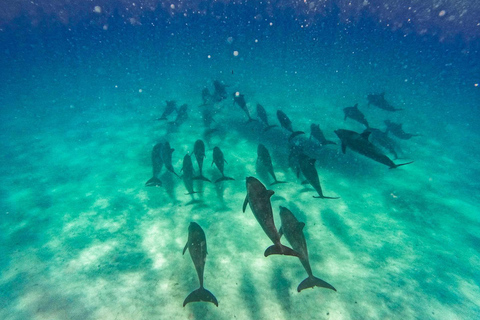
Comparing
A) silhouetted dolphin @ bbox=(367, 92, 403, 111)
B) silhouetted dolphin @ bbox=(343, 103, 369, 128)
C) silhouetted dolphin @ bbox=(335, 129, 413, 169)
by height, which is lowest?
silhouetted dolphin @ bbox=(335, 129, 413, 169)

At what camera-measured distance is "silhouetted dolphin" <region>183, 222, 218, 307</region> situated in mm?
3941

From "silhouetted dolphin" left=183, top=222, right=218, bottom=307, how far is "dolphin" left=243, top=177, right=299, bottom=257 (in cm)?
148

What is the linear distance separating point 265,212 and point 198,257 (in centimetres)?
184

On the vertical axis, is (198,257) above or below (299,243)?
below

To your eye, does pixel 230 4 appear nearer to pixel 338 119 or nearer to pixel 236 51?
pixel 236 51

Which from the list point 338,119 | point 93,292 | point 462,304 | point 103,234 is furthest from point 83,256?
point 338,119

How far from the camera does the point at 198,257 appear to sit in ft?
14.6

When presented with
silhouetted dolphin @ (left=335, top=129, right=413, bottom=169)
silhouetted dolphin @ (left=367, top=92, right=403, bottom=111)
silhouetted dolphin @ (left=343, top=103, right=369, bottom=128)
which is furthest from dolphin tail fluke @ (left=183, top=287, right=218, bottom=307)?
silhouetted dolphin @ (left=367, top=92, right=403, bottom=111)

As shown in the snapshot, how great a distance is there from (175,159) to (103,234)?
16.6 feet

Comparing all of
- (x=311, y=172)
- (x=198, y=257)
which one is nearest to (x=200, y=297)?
(x=198, y=257)

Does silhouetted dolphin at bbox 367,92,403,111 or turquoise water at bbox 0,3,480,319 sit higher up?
silhouetted dolphin at bbox 367,92,403,111

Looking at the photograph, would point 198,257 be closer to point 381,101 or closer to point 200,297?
point 200,297

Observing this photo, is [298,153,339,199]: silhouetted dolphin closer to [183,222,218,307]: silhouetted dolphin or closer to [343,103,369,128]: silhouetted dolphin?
[183,222,218,307]: silhouetted dolphin

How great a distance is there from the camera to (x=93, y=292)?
4.58 meters
